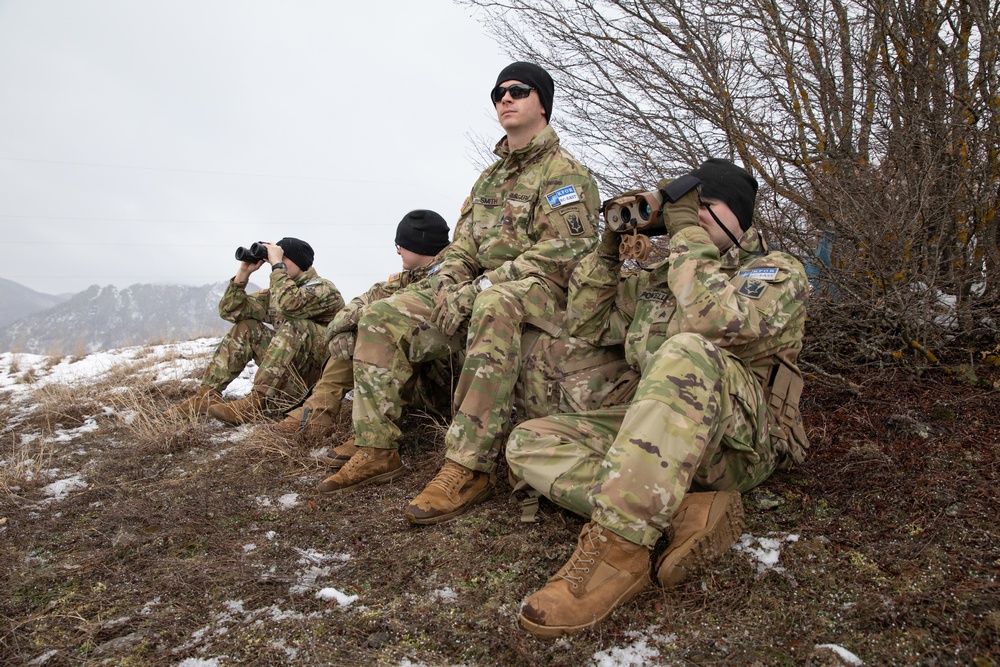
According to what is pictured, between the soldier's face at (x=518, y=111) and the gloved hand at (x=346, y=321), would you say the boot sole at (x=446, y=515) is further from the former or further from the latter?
the soldier's face at (x=518, y=111)

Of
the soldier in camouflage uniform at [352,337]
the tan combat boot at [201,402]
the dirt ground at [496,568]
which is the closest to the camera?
the dirt ground at [496,568]

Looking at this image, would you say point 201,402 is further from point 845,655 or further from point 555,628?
point 845,655

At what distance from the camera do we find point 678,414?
1.69 meters

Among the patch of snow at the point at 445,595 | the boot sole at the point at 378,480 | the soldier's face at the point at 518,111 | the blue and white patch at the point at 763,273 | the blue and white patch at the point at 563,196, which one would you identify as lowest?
the patch of snow at the point at 445,595

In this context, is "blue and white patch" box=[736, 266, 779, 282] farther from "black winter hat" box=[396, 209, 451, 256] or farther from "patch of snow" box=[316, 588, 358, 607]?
"black winter hat" box=[396, 209, 451, 256]

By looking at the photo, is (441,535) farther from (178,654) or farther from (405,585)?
(178,654)

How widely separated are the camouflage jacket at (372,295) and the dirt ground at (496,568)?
849 mm

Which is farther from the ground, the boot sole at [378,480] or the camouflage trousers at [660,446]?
the camouflage trousers at [660,446]

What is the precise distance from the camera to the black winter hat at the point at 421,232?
3787mm

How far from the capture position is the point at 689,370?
174 centimetres

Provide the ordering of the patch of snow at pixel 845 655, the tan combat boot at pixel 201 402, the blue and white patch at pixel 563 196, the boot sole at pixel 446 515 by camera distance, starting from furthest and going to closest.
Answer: the tan combat boot at pixel 201 402, the blue and white patch at pixel 563 196, the boot sole at pixel 446 515, the patch of snow at pixel 845 655

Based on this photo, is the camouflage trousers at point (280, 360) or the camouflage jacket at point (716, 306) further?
the camouflage trousers at point (280, 360)

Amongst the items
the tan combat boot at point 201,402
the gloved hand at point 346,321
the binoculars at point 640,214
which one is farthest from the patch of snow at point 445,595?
the tan combat boot at point 201,402

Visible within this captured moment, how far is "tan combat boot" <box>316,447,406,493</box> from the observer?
2.64m
